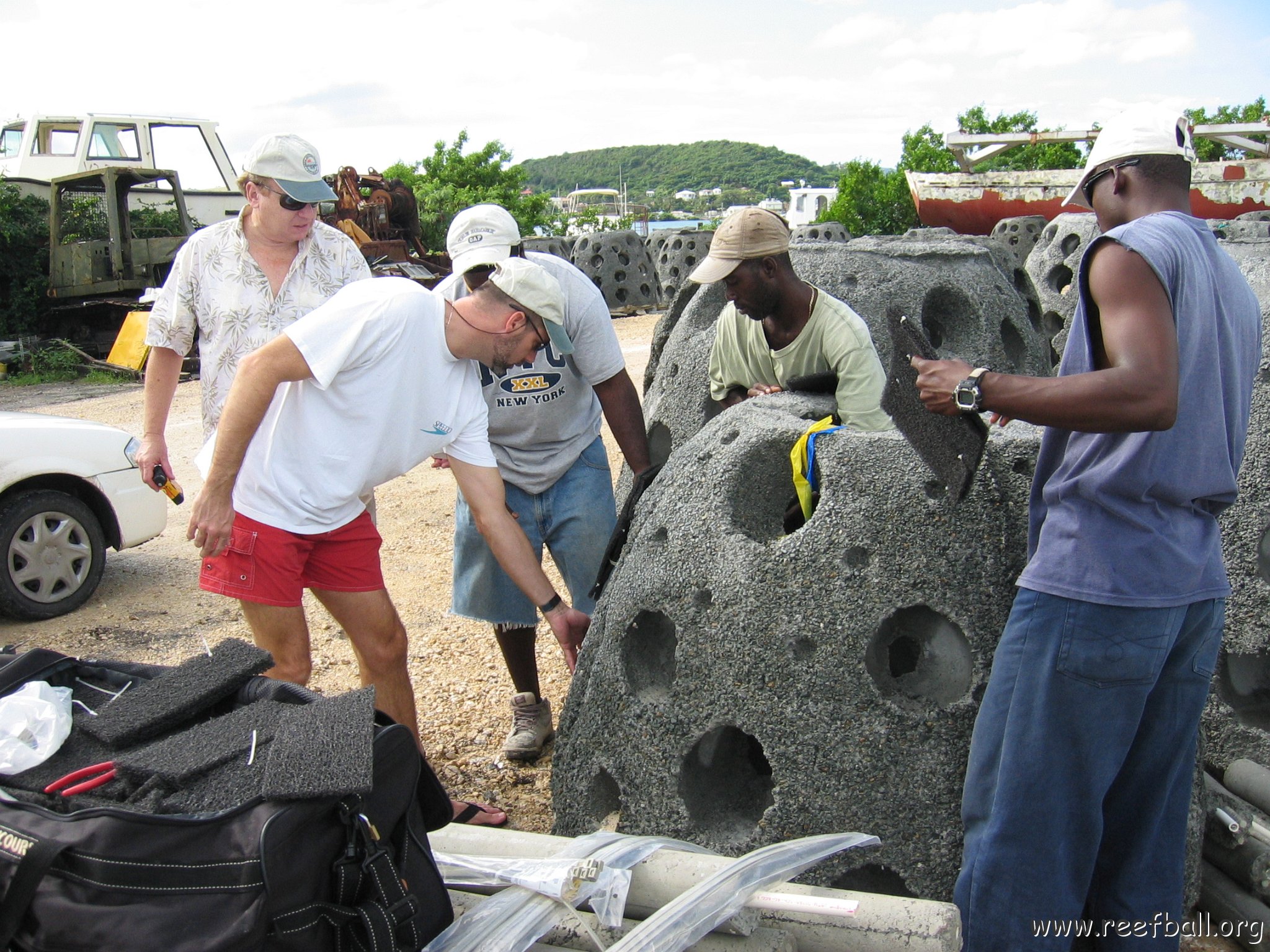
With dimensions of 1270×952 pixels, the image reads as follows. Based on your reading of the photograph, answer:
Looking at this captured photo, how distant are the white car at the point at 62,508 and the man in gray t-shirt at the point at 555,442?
8.58 feet

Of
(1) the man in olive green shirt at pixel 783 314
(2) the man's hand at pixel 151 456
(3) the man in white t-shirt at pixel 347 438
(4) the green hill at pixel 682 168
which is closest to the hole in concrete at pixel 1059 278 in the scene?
(1) the man in olive green shirt at pixel 783 314

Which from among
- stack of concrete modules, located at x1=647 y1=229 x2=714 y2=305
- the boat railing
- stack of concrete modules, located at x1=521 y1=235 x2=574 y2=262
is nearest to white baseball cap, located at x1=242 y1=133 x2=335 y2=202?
the boat railing

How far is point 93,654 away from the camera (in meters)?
5.12

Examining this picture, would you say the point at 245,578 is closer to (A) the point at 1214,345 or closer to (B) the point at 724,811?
(B) the point at 724,811

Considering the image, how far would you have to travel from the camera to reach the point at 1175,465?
214 centimetres

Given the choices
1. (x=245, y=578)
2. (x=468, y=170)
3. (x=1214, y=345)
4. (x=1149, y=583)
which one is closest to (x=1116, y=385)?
(x=1214, y=345)

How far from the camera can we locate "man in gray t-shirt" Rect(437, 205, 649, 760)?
145 inches

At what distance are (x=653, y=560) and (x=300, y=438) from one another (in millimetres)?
1029

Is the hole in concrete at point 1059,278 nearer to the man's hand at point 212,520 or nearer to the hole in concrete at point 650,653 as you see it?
the hole in concrete at point 650,653

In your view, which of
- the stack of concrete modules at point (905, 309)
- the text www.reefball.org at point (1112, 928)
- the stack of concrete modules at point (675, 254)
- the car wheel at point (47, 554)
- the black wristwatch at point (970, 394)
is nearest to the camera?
the black wristwatch at point (970, 394)

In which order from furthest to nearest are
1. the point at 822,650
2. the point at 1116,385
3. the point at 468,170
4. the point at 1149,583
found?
the point at 468,170
the point at 822,650
the point at 1149,583
the point at 1116,385

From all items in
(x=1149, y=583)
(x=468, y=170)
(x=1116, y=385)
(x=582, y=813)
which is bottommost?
(x=582, y=813)

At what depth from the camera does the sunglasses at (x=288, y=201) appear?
3.57 m

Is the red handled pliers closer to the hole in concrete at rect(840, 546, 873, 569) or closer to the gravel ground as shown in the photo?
the hole in concrete at rect(840, 546, 873, 569)
